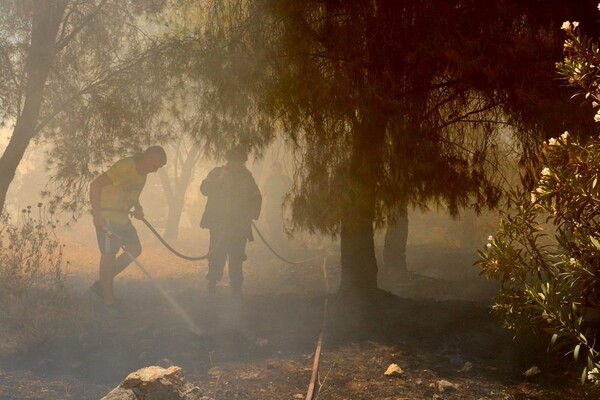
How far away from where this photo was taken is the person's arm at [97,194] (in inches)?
305

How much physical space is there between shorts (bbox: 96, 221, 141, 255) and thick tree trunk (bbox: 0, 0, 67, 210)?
5.89ft

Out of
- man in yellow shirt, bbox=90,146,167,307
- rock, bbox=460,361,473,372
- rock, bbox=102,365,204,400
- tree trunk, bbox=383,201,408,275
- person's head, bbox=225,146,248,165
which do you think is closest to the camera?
rock, bbox=102,365,204,400

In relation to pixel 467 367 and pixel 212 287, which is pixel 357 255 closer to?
pixel 212 287

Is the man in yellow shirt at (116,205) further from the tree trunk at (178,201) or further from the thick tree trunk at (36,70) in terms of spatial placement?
the tree trunk at (178,201)

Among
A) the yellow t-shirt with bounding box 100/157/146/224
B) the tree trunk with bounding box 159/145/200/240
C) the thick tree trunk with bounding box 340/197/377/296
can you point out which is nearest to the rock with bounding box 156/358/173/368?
the yellow t-shirt with bounding box 100/157/146/224

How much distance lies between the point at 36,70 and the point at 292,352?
556 cm

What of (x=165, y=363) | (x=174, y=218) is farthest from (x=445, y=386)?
(x=174, y=218)

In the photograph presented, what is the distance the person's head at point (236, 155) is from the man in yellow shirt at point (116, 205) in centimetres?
93

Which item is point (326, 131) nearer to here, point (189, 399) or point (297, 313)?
point (297, 313)

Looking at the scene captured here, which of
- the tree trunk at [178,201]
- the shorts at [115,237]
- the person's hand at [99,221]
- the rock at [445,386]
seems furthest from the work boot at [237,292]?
the tree trunk at [178,201]

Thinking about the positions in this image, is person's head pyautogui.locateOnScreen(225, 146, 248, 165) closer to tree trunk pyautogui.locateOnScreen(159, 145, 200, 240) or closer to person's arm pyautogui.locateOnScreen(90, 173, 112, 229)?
person's arm pyautogui.locateOnScreen(90, 173, 112, 229)

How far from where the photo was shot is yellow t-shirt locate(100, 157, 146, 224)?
7.91m

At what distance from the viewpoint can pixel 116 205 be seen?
26.4 ft

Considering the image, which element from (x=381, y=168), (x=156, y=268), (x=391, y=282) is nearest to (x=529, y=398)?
(x=381, y=168)
